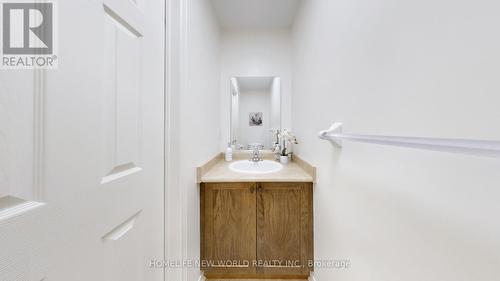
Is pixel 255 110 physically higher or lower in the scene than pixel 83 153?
higher

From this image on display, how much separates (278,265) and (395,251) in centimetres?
116

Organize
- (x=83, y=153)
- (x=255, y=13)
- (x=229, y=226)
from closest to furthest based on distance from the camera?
(x=83, y=153) < (x=229, y=226) < (x=255, y=13)

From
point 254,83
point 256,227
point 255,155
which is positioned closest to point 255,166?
point 255,155

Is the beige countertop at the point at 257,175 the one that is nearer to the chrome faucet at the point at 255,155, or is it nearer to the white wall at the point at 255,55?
the chrome faucet at the point at 255,155

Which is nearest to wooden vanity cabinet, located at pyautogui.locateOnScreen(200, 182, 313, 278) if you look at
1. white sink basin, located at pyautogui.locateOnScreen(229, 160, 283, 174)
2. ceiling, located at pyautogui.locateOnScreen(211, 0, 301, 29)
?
white sink basin, located at pyautogui.locateOnScreen(229, 160, 283, 174)

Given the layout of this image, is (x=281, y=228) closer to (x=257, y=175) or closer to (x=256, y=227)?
(x=256, y=227)

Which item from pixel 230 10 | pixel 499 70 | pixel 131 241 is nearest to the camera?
pixel 499 70

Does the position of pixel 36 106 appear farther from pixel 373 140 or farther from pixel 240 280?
pixel 240 280

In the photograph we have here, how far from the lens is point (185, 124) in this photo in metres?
1.14

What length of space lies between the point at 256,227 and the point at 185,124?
0.99 m

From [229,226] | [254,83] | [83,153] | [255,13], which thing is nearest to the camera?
[83,153]

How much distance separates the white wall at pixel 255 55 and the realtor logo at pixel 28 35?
177 cm

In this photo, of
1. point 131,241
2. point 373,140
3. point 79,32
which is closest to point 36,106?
point 79,32

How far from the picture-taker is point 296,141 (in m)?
2.00
